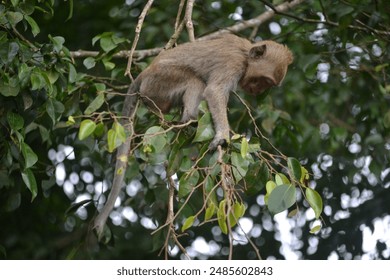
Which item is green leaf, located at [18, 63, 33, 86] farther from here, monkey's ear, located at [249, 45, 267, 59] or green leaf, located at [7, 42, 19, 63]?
monkey's ear, located at [249, 45, 267, 59]

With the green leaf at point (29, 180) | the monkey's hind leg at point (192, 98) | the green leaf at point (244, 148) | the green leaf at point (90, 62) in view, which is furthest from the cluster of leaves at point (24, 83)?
the green leaf at point (244, 148)

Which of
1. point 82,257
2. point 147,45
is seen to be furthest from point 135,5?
point 82,257

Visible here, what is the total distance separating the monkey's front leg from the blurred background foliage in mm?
533

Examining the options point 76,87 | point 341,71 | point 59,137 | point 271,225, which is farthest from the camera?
point 271,225

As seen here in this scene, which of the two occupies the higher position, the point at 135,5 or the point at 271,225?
the point at 135,5

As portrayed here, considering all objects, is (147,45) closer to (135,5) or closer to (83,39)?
(135,5)

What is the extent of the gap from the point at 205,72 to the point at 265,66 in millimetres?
504

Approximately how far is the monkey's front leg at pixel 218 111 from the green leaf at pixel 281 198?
1.03 metres

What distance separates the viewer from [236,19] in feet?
25.0

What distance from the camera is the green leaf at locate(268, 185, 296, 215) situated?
12.2 feet

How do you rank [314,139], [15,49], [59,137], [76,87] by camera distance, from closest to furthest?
1. [15,49]
2. [76,87]
3. [59,137]
4. [314,139]

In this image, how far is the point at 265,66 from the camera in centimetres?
601
